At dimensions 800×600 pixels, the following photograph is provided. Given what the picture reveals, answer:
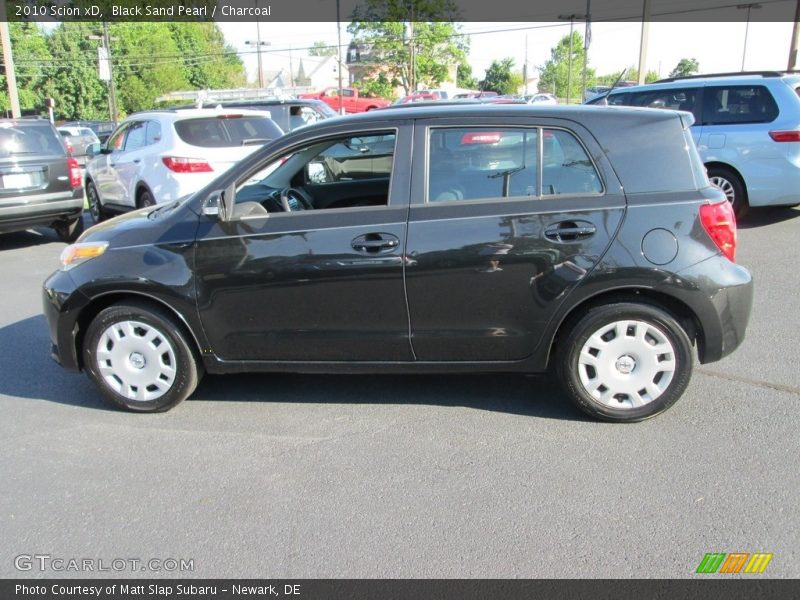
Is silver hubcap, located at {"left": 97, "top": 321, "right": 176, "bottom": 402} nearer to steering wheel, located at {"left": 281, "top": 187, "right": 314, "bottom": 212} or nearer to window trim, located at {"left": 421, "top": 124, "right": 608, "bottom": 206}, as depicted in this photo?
steering wheel, located at {"left": 281, "top": 187, "right": 314, "bottom": 212}

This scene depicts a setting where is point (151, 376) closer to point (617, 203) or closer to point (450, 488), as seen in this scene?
point (450, 488)

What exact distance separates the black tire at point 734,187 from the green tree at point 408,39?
42.4 meters

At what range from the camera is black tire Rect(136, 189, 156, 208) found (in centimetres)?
938

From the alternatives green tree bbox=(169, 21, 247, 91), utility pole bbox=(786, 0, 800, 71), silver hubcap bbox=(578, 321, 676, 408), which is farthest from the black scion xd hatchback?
green tree bbox=(169, 21, 247, 91)

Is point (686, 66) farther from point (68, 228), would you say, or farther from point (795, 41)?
point (68, 228)

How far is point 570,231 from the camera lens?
12.3ft

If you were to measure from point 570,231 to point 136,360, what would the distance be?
2674mm

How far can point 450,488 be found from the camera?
3340 mm

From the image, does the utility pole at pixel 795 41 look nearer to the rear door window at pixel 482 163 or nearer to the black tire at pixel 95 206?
the black tire at pixel 95 206

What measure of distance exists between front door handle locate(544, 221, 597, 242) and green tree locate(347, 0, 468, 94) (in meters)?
47.7

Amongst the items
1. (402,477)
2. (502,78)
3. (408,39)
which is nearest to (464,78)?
(502,78)

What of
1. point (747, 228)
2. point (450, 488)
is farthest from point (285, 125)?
point (450, 488)

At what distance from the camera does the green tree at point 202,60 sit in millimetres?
68750

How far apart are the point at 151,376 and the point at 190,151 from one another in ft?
17.7
